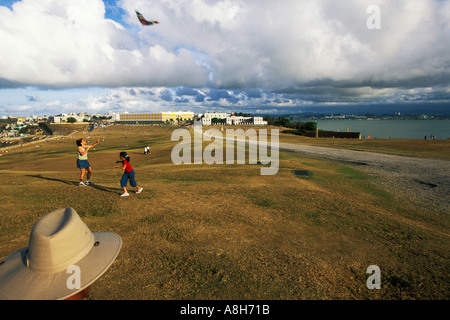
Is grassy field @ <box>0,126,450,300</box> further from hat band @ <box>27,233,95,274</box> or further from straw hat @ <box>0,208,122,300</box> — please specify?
hat band @ <box>27,233,95,274</box>

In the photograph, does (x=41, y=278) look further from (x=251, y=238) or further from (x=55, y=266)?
(x=251, y=238)

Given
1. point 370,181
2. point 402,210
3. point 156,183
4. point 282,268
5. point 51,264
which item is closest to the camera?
point 51,264

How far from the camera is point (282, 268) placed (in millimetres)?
5707

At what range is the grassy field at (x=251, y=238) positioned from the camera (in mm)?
5059

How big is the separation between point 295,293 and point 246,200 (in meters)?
6.08

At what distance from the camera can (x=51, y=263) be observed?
9.23ft

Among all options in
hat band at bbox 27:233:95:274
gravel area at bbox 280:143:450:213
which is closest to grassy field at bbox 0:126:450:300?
gravel area at bbox 280:143:450:213

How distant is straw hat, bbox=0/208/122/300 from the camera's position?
272 cm

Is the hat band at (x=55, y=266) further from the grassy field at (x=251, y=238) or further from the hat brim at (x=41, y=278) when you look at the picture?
the grassy field at (x=251, y=238)

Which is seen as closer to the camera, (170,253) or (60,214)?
(60,214)

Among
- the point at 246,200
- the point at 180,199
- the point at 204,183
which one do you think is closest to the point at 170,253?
the point at 180,199

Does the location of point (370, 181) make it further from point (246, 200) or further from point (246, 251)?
point (246, 251)

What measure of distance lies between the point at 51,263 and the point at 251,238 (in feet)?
17.6

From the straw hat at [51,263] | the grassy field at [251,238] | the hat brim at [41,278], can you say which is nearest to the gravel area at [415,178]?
the grassy field at [251,238]
